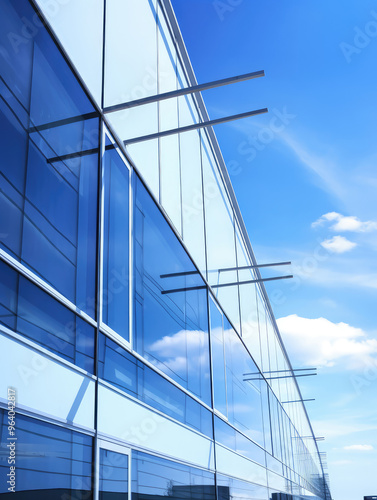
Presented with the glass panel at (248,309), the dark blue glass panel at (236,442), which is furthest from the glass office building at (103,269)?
the glass panel at (248,309)

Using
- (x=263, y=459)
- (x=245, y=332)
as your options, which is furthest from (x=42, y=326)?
(x=263, y=459)

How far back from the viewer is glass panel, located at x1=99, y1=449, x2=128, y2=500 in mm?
5465

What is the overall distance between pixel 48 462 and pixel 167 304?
14.5ft

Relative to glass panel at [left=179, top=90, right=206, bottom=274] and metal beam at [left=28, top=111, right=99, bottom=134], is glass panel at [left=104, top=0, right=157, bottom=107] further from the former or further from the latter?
glass panel at [left=179, top=90, right=206, bottom=274]

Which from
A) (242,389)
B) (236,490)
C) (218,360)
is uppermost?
(218,360)

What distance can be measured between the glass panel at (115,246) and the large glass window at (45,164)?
1.01 ft

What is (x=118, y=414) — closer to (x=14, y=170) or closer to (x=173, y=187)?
(x=14, y=170)

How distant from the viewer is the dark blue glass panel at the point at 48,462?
163 inches

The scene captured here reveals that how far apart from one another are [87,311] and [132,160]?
8.69 ft

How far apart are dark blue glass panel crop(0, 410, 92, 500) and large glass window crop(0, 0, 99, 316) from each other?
3.91 feet

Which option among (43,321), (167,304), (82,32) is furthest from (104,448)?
(82,32)

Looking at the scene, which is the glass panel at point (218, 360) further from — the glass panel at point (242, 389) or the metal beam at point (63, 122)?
the metal beam at point (63, 122)

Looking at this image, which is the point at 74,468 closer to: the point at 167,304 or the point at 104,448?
the point at 104,448

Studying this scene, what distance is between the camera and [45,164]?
5164 millimetres
